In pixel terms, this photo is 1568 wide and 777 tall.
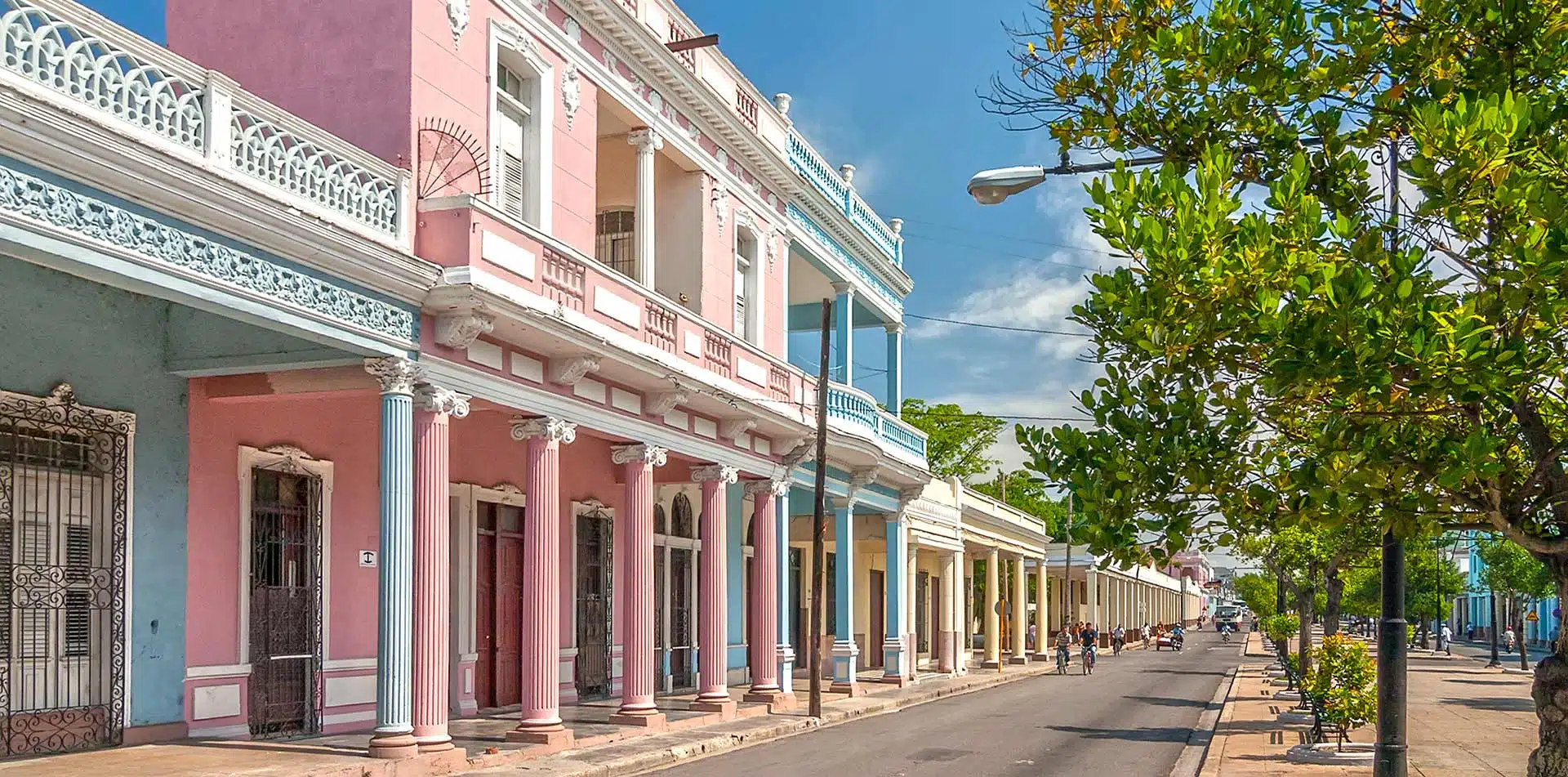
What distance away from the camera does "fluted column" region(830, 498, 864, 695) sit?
27.8m

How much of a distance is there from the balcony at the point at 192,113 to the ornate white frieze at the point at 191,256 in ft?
1.83

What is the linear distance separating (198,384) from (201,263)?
391 centimetres

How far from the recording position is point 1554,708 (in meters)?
6.57

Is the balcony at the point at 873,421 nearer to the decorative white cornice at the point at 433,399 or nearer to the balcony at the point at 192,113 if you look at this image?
the decorative white cornice at the point at 433,399

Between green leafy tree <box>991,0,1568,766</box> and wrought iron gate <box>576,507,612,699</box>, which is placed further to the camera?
wrought iron gate <box>576,507,612,699</box>

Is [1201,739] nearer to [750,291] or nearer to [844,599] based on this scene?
[844,599]

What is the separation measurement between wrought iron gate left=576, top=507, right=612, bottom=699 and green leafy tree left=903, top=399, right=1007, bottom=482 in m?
48.2

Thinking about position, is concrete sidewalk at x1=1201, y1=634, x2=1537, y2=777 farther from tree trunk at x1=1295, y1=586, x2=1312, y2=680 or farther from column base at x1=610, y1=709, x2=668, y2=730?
column base at x1=610, y1=709, x2=668, y2=730

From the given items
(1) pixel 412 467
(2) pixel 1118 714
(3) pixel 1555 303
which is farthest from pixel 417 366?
(2) pixel 1118 714

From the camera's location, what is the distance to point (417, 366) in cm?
1409

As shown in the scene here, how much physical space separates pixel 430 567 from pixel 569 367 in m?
3.19

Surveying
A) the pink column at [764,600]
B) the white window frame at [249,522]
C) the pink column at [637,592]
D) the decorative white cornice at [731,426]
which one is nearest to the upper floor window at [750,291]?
the decorative white cornice at [731,426]

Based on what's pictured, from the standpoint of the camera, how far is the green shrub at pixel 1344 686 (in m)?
16.1

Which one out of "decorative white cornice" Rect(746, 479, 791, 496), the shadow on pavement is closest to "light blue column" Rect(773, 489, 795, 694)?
"decorative white cornice" Rect(746, 479, 791, 496)
